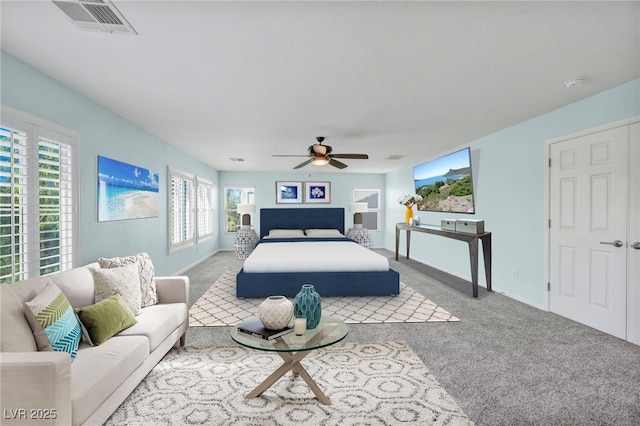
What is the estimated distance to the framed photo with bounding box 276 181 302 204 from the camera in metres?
8.98

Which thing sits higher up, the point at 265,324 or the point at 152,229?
the point at 152,229

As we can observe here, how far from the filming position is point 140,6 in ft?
5.56

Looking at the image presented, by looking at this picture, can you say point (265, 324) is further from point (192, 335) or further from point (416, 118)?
point (416, 118)

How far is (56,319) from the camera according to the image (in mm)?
1709

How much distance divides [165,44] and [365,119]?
95.0 inches

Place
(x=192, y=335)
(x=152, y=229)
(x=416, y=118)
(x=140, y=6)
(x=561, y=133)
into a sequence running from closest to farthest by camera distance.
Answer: (x=140, y=6), (x=192, y=335), (x=561, y=133), (x=416, y=118), (x=152, y=229)

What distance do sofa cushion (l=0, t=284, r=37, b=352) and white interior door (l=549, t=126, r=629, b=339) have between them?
4.57 m

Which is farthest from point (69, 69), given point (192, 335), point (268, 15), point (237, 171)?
point (237, 171)

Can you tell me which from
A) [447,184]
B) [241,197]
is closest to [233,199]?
[241,197]

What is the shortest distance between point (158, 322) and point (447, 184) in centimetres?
520

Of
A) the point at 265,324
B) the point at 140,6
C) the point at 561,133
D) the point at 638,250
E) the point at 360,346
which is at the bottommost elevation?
the point at 360,346

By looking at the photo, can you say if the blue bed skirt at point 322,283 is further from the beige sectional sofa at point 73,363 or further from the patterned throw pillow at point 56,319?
the patterned throw pillow at point 56,319

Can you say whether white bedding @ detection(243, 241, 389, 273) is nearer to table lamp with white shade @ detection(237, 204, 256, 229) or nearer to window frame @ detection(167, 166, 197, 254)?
window frame @ detection(167, 166, 197, 254)

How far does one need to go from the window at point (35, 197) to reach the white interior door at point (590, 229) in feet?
17.0
